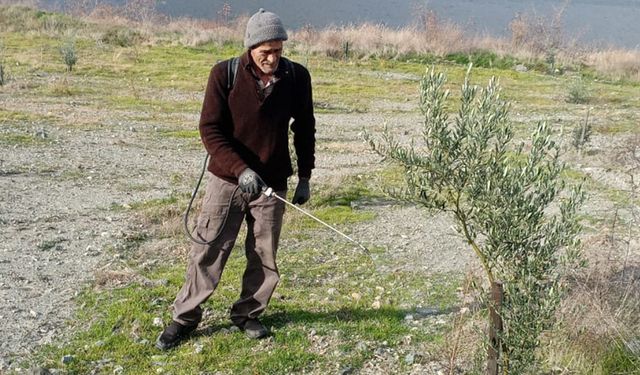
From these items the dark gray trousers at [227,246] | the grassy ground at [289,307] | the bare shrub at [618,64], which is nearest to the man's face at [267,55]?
the dark gray trousers at [227,246]

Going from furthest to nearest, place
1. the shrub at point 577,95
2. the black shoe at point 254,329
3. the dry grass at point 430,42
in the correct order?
the dry grass at point 430,42
the shrub at point 577,95
the black shoe at point 254,329

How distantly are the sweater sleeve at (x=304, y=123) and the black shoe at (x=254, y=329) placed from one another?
1.06 m

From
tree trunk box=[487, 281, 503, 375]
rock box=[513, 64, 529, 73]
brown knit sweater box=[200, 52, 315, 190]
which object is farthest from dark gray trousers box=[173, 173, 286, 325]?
rock box=[513, 64, 529, 73]

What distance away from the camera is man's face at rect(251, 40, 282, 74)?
4070 millimetres

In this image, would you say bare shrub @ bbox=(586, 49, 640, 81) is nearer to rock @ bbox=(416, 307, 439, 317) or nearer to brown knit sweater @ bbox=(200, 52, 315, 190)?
rock @ bbox=(416, 307, 439, 317)

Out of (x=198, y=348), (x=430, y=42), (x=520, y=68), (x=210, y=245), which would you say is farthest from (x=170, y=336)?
(x=430, y=42)

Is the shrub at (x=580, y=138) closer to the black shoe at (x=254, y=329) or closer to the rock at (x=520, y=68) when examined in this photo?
the black shoe at (x=254, y=329)

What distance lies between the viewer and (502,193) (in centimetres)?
333

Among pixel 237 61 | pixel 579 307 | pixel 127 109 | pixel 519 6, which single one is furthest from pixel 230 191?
pixel 519 6

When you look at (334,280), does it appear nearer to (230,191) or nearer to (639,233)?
(230,191)

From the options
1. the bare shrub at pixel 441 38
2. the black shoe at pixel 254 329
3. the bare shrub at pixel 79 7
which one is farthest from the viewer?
the bare shrub at pixel 79 7

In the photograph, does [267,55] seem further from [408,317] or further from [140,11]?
[140,11]

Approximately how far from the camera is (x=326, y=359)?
15.3 feet

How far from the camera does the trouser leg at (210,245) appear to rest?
4469 millimetres
